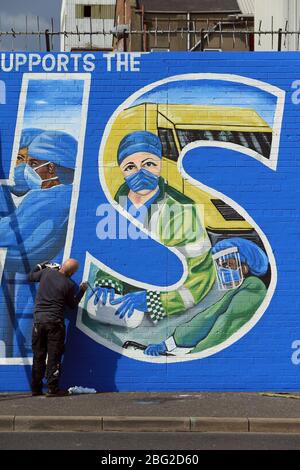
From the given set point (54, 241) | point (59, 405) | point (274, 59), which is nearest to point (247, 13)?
point (274, 59)

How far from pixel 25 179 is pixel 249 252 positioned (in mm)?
3265

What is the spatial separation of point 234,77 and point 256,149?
1046mm

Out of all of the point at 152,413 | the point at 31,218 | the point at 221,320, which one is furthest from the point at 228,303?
the point at 31,218

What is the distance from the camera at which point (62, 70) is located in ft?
37.7

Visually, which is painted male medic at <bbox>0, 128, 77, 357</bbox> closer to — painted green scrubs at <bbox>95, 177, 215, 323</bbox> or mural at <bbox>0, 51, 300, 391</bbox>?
mural at <bbox>0, 51, 300, 391</bbox>

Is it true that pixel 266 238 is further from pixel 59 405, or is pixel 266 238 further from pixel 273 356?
pixel 59 405

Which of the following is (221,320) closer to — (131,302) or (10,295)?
(131,302)

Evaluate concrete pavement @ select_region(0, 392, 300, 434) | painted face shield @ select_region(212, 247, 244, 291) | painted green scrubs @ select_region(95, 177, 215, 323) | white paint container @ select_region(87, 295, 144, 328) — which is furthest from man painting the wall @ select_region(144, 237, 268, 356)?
concrete pavement @ select_region(0, 392, 300, 434)

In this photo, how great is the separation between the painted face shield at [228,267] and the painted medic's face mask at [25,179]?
2542 millimetres

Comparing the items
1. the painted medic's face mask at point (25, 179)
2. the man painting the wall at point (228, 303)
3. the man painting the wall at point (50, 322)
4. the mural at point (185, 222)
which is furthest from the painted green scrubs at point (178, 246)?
the painted medic's face mask at point (25, 179)

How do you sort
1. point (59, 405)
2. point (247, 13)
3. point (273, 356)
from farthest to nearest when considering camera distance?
point (247, 13), point (273, 356), point (59, 405)

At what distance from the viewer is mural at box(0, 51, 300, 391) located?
1128 centimetres

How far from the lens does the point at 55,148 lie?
11492 mm

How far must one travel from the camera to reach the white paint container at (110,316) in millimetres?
11352
